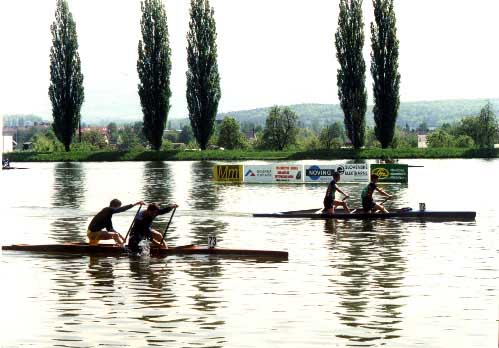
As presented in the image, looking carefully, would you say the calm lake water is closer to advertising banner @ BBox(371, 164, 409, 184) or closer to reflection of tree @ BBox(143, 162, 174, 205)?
reflection of tree @ BBox(143, 162, 174, 205)

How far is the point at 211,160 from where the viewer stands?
12388 centimetres

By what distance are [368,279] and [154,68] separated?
321ft

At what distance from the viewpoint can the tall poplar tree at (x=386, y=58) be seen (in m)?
113

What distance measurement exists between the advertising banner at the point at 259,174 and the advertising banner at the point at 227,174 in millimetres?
438

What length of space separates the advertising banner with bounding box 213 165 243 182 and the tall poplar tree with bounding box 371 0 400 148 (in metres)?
45.7

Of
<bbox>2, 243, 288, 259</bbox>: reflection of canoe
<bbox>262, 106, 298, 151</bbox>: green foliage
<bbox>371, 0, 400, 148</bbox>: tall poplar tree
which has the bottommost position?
<bbox>2, 243, 288, 259</bbox>: reflection of canoe

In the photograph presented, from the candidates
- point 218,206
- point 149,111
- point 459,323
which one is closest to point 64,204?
point 218,206

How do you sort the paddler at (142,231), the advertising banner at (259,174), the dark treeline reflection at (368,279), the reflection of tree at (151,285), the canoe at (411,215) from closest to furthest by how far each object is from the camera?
the dark treeline reflection at (368,279) < the reflection of tree at (151,285) < the paddler at (142,231) < the canoe at (411,215) < the advertising banner at (259,174)

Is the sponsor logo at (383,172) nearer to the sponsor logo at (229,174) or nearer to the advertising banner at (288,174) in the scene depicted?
the advertising banner at (288,174)

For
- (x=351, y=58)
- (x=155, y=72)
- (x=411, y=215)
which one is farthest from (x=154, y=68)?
(x=411, y=215)

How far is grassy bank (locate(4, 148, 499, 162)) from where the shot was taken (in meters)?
116

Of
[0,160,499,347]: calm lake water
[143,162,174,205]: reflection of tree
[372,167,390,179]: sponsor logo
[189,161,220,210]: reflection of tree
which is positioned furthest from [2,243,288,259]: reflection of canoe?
[372,167,390,179]: sponsor logo

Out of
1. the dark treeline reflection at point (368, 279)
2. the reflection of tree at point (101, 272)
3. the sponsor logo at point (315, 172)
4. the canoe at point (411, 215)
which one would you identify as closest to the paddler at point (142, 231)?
the reflection of tree at point (101, 272)

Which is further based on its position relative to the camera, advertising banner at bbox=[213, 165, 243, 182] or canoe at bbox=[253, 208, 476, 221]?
advertising banner at bbox=[213, 165, 243, 182]
